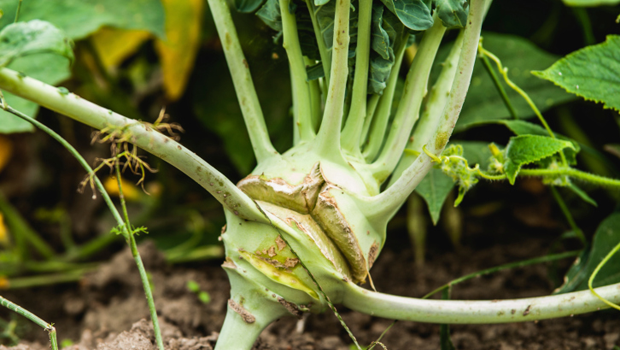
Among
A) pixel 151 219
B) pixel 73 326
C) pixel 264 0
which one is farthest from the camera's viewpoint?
pixel 151 219

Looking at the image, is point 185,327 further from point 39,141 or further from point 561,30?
point 561,30

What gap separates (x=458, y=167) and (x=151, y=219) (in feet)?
3.17

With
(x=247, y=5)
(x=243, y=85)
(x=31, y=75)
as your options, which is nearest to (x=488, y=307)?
(x=243, y=85)

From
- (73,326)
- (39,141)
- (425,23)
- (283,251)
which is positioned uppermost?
(425,23)

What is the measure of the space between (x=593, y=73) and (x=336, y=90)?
346 millimetres

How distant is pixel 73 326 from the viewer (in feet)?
2.94

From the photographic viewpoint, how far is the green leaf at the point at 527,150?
1.59 feet

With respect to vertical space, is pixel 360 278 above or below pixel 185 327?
above

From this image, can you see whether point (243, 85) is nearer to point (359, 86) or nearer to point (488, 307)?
point (359, 86)

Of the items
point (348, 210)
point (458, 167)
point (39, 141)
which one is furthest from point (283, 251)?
point (39, 141)

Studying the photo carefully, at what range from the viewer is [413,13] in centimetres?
51

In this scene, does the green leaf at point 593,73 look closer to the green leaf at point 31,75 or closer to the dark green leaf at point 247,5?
the dark green leaf at point 247,5

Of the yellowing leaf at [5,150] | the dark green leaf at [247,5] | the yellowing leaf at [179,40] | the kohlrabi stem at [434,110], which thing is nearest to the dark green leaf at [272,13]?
the dark green leaf at [247,5]

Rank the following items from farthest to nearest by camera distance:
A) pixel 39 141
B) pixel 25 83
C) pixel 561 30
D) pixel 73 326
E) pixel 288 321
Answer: pixel 39 141, pixel 561 30, pixel 73 326, pixel 288 321, pixel 25 83
